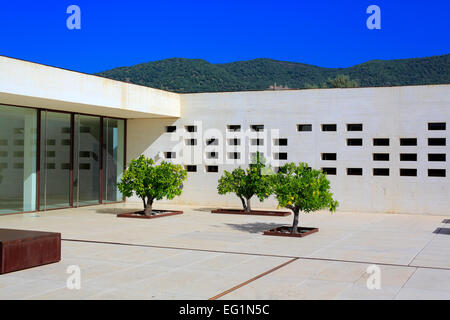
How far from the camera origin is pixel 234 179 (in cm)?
1739

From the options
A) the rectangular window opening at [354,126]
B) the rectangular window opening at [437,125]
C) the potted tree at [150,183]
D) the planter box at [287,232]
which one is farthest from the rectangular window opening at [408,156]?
the potted tree at [150,183]

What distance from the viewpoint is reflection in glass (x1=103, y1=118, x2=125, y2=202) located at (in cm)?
2041

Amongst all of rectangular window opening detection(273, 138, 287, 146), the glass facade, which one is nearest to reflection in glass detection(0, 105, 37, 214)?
the glass facade

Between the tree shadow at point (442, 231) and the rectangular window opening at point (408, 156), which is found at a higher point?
the rectangular window opening at point (408, 156)

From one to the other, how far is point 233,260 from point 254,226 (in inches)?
200

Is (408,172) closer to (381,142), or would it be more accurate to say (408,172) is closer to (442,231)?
(381,142)

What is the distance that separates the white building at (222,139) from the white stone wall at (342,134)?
34 mm

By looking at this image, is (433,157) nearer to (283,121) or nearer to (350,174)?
(350,174)

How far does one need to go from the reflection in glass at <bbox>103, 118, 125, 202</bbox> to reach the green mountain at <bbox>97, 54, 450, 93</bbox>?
46822 mm

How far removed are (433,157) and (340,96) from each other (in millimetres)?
3755

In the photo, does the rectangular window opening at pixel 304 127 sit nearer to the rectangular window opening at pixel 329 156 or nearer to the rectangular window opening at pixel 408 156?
the rectangular window opening at pixel 329 156

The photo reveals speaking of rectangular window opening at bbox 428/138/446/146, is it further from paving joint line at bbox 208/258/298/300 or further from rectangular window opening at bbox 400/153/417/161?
paving joint line at bbox 208/258/298/300

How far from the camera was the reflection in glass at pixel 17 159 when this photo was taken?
1573cm

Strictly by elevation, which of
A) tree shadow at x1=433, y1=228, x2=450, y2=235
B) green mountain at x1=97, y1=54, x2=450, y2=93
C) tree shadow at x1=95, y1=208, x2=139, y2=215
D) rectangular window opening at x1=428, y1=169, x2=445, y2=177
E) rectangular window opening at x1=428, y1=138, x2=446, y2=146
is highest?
green mountain at x1=97, y1=54, x2=450, y2=93
